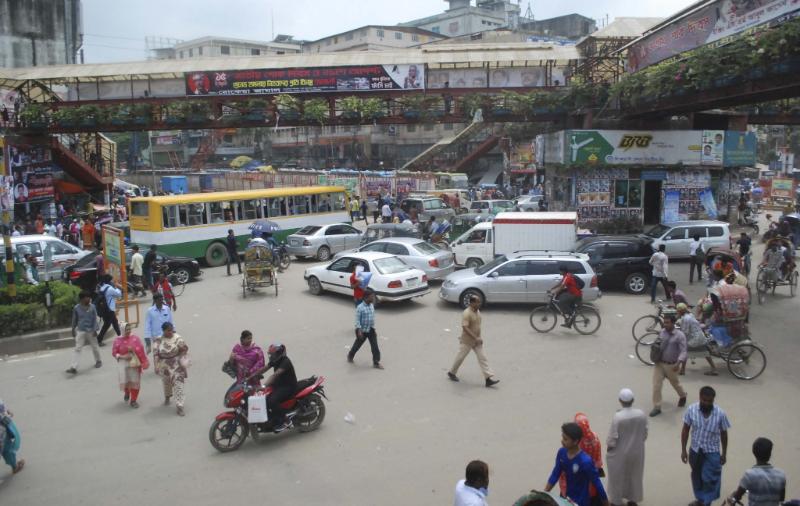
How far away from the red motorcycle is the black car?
11.3m

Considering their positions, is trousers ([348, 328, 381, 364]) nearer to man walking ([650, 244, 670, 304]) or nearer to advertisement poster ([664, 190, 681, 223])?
man walking ([650, 244, 670, 304])

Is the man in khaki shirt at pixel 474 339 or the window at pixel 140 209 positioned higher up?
the window at pixel 140 209

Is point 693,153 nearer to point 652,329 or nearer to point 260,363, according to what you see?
point 652,329

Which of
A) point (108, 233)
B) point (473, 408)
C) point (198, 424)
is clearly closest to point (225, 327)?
point (108, 233)

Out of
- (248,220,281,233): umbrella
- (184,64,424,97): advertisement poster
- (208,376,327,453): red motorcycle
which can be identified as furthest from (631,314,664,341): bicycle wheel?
(184,64,424,97): advertisement poster

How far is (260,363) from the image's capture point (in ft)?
30.2

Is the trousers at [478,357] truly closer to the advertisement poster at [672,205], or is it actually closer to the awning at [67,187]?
the advertisement poster at [672,205]

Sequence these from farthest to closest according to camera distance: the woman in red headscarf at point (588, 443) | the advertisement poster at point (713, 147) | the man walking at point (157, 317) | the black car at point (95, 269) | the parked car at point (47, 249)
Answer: the advertisement poster at point (713, 147) < the parked car at point (47, 249) < the black car at point (95, 269) < the man walking at point (157, 317) < the woman in red headscarf at point (588, 443)

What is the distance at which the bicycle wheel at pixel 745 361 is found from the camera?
35.8 feet

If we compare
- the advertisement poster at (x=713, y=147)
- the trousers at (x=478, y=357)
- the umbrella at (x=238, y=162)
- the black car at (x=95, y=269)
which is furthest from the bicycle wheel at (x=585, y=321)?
the umbrella at (x=238, y=162)

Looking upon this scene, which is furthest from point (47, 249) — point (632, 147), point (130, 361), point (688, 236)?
point (632, 147)

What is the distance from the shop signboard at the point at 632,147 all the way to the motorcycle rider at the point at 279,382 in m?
21.7

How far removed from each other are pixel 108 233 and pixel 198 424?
7302 millimetres

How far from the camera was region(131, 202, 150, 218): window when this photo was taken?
73.0 ft
